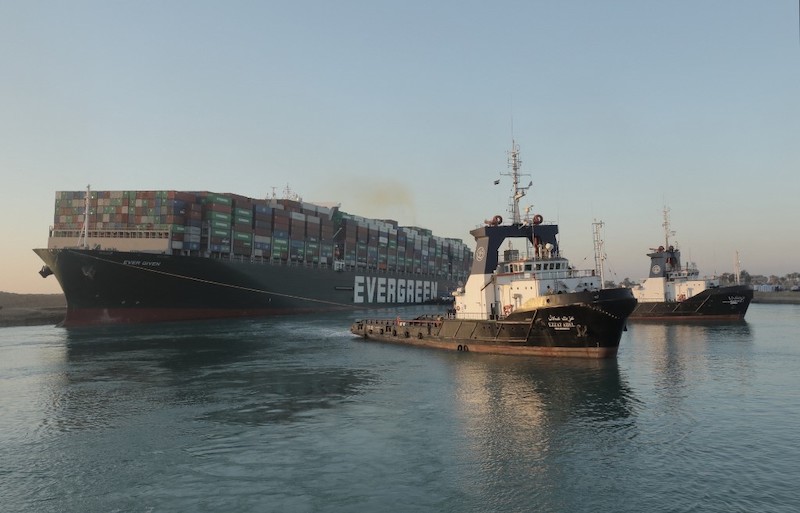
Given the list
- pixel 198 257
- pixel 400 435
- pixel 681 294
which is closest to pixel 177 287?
pixel 198 257

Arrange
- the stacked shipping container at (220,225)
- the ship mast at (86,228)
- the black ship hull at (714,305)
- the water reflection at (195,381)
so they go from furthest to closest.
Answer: the stacked shipping container at (220,225), the black ship hull at (714,305), the ship mast at (86,228), the water reflection at (195,381)

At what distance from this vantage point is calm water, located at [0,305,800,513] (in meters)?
10.6

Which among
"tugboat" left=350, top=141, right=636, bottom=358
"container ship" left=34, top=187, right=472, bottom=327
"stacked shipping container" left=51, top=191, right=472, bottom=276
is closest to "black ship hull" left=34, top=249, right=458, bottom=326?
"container ship" left=34, top=187, right=472, bottom=327

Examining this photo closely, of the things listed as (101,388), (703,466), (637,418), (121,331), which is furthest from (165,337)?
(703,466)

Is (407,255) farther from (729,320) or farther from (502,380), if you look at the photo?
(502,380)

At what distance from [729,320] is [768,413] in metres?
53.3

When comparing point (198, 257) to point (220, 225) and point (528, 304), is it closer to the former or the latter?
point (220, 225)

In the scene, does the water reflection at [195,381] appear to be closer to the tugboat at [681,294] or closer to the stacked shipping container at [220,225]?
the stacked shipping container at [220,225]

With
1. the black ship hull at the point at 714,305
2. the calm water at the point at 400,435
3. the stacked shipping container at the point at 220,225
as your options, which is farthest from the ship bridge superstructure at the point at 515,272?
the stacked shipping container at the point at 220,225

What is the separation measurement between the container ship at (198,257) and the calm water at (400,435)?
88.2ft

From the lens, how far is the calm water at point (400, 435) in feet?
34.9

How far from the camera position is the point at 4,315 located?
223 ft

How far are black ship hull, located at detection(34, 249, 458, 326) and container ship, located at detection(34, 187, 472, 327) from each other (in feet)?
0.38

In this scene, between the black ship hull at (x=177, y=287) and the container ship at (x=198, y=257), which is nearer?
the black ship hull at (x=177, y=287)
